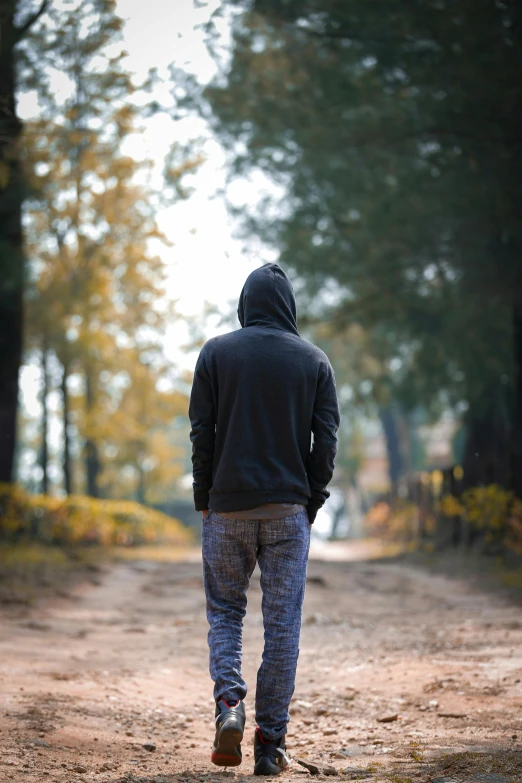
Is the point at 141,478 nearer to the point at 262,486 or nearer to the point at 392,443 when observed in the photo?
the point at 392,443

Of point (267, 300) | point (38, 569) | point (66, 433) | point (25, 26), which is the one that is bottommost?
point (38, 569)

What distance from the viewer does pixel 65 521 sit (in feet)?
65.7

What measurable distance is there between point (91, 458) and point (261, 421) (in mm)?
26901

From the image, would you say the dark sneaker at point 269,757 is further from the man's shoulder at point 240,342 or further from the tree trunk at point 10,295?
the tree trunk at point 10,295

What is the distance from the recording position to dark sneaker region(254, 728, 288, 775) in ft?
13.8

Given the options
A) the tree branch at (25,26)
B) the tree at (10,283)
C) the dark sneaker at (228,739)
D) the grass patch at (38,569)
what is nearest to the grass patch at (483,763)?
the dark sneaker at (228,739)

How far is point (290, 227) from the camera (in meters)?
16.2

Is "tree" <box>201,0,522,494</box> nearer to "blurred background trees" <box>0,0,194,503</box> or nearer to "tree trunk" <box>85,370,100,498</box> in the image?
"blurred background trees" <box>0,0,194,503</box>

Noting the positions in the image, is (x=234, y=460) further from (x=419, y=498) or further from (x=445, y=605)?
(x=419, y=498)

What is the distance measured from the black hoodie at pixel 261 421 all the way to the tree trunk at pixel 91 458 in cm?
2472

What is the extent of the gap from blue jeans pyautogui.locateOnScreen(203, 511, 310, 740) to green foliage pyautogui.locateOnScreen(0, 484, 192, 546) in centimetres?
1373

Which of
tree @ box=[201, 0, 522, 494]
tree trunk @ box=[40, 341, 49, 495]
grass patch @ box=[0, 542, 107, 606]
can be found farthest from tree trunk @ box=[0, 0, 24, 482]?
tree trunk @ box=[40, 341, 49, 495]

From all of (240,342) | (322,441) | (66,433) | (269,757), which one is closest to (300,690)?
(269,757)

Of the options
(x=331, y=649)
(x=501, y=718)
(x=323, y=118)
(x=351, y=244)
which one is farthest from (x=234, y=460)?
(x=351, y=244)
